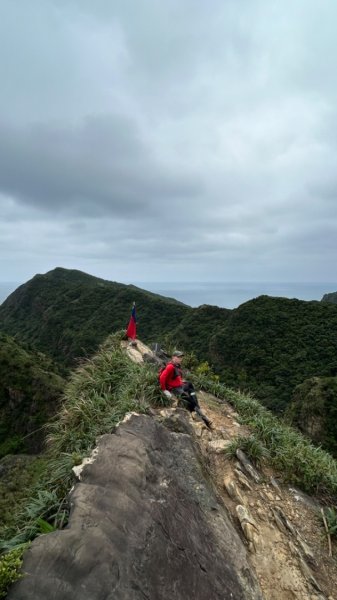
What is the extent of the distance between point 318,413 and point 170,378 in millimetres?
23653

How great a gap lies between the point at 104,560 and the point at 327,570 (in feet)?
12.7

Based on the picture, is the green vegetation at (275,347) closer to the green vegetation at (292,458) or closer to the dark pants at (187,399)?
the green vegetation at (292,458)

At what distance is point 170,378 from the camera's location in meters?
7.73

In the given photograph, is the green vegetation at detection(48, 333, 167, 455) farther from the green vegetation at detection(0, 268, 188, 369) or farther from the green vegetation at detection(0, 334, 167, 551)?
the green vegetation at detection(0, 268, 188, 369)

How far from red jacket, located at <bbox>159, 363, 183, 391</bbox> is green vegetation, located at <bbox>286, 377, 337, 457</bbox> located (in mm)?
20009

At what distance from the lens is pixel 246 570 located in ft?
14.1

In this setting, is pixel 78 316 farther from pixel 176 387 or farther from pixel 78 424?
pixel 78 424

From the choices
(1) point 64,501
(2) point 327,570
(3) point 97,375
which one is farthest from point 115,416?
(2) point 327,570

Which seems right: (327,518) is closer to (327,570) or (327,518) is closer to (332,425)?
(327,570)

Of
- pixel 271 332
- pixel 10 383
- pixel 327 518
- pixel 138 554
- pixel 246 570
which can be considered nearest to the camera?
pixel 138 554

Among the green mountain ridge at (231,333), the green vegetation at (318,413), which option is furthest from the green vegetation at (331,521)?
the green vegetation at (318,413)

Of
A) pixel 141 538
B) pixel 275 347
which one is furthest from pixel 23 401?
pixel 141 538

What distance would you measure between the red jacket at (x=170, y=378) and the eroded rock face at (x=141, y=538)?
1970 millimetres

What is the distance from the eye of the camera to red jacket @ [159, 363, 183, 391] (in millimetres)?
7527
